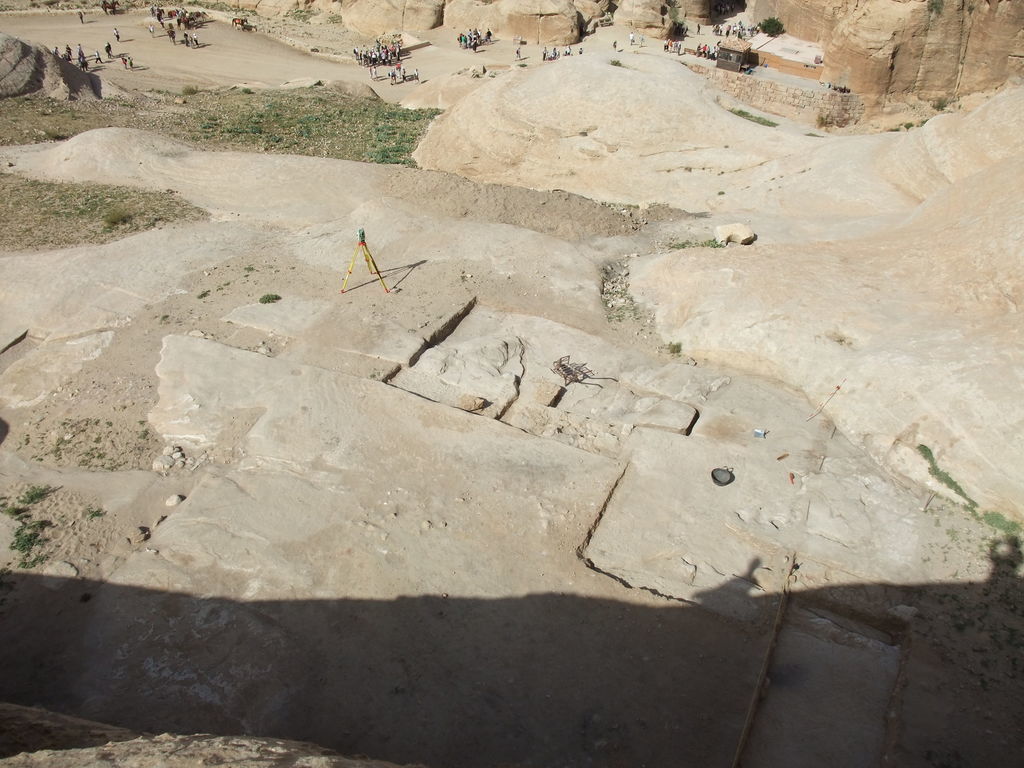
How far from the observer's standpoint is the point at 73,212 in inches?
706

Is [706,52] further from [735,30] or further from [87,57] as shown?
[87,57]

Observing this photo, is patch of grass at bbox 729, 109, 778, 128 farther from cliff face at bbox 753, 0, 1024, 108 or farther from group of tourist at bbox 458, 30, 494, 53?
group of tourist at bbox 458, 30, 494, 53

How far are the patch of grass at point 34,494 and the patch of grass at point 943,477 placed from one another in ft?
41.1

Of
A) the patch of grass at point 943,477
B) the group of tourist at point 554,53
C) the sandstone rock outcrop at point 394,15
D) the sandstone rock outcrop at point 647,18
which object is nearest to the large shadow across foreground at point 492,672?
the patch of grass at point 943,477

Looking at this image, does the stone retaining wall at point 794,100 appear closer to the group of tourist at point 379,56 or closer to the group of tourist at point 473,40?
the group of tourist at point 473,40

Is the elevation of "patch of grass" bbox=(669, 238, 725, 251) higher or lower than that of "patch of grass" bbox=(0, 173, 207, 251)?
higher

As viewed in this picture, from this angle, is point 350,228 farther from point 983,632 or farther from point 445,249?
point 983,632

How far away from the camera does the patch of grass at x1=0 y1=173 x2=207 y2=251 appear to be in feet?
55.0

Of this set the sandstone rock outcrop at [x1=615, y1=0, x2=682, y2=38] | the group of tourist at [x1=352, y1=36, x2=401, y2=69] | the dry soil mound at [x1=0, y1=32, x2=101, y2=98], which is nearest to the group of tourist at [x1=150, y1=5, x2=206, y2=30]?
the group of tourist at [x1=352, y1=36, x2=401, y2=69]

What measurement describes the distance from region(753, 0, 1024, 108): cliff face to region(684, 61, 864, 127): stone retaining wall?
170 centimetres

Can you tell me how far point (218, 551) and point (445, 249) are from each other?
8.73 metres

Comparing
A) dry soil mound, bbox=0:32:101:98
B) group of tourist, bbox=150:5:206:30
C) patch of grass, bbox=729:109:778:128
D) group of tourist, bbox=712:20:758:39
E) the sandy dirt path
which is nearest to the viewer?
patch of grass, bbox=729:109:778:128

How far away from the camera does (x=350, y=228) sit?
16453 millimetres

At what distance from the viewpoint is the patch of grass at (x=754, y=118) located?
69.0 feet
